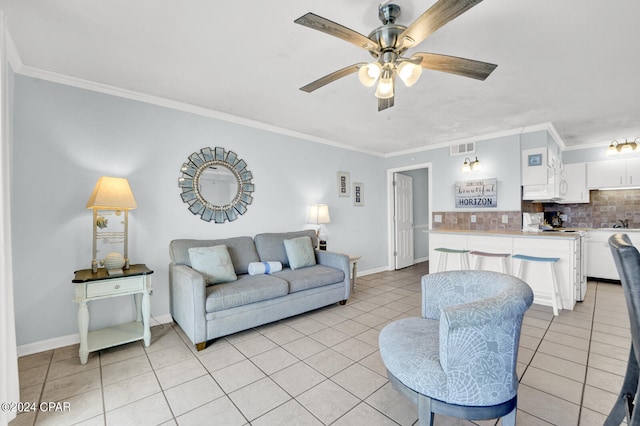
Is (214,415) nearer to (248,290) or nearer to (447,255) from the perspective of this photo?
(248,290)

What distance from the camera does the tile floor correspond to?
5.53 feet

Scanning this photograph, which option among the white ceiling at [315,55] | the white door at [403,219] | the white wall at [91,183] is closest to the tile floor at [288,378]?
the white wall at [91,183]

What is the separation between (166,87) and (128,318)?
237cm

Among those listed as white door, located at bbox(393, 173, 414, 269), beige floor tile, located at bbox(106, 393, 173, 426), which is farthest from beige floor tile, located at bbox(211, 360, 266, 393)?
white door, located at bbox(393, 173, 414, 269)

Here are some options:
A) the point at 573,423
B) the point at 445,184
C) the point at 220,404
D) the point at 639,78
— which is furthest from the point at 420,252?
the point at 220,404

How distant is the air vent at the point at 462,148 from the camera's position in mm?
4570

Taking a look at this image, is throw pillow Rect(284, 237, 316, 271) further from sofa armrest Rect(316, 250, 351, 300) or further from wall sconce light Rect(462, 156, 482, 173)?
wall sconce light Rect(462, 156, 482, 173)

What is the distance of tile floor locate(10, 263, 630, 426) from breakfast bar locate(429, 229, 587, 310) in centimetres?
42

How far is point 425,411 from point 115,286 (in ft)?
8.21

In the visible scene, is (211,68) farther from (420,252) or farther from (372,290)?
(420,252)

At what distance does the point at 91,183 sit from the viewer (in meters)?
2.69

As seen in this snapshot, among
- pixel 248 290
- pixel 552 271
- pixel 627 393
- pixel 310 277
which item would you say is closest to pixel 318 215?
pixel 310 277

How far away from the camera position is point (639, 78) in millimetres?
2590

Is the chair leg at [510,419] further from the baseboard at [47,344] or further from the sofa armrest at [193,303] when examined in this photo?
the baseboard at [47,344]
